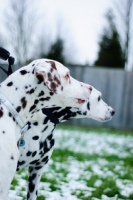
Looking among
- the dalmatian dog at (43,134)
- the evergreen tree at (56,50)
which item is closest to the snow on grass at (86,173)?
the dalmatian dog at (43,134)

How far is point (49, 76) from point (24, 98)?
8.6 inches

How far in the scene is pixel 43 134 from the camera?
317 centimetres

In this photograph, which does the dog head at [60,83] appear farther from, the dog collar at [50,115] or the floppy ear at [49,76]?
the dog collar at [50,115]

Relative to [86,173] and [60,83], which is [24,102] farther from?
[86,173]

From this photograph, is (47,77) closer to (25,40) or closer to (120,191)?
(120,191)

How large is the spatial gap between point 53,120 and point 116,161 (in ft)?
13.0

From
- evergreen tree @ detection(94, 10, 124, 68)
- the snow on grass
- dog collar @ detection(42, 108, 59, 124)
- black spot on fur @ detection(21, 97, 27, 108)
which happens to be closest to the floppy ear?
black spot on fur @ detection(21, 97, 27, 108)

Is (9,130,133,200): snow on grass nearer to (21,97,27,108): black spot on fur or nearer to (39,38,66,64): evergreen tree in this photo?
(21,97,27,108): black spot on fur

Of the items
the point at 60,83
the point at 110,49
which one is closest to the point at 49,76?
the point at 60,83

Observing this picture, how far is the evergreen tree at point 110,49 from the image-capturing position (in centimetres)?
2073

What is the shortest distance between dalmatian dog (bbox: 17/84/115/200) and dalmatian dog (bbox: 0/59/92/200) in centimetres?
61

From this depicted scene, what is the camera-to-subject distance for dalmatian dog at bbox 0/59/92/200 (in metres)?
2.27

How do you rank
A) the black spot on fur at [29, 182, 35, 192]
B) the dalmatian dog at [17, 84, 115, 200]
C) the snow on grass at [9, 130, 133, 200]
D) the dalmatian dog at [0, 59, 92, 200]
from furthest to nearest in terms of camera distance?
the snow on grass at [9, 130, 133, 200], the black spot on fur at [29, 182, 35, 192], the dalmatian dog at [17, 84, 115, 200], the dalmatian dog at [0, 59, 92, 200]

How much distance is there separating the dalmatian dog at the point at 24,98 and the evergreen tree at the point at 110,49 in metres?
17.8
